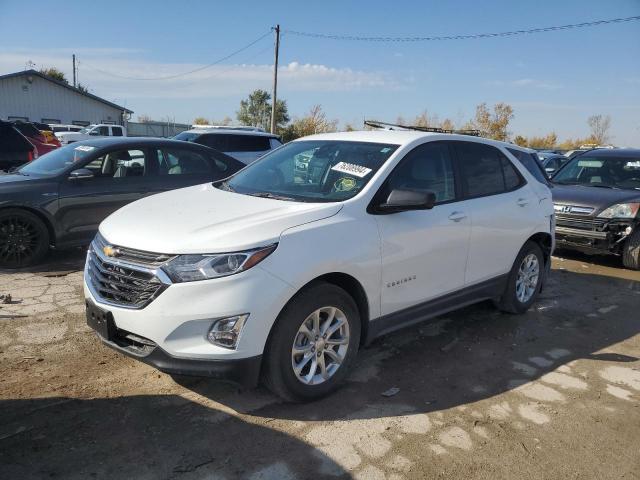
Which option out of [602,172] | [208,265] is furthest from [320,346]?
[602,172]

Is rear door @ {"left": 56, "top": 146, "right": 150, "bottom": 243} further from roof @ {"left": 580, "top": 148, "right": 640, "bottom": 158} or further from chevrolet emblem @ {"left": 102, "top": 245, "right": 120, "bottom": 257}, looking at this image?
roof @ {"left": 580, "top": 148, "right": 640, "bottom": 158}

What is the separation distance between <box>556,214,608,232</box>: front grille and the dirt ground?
122 inches

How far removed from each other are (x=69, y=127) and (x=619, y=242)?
30.0 m

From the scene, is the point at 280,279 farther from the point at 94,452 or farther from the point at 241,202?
the point at 94,452

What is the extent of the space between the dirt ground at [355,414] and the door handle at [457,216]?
1.13m

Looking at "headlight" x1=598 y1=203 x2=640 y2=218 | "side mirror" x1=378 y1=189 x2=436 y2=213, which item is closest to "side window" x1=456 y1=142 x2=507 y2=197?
"side mirror" x1=378 y1=189 x2=436 y2=213

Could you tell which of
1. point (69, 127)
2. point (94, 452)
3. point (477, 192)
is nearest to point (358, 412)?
point (94, 452)

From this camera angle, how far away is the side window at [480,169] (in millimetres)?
4555

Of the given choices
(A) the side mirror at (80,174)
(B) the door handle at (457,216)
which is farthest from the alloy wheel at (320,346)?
(A) the side mirror at (80,174)

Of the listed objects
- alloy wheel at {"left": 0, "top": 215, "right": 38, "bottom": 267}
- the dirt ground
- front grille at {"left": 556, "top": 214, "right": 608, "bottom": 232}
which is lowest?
the dirt ground

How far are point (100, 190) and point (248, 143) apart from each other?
8.18 metres

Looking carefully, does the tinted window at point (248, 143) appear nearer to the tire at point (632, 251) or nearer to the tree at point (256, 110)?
the tire at point (632, 251)

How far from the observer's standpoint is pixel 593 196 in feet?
25.8

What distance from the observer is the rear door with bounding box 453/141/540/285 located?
4.50 m
